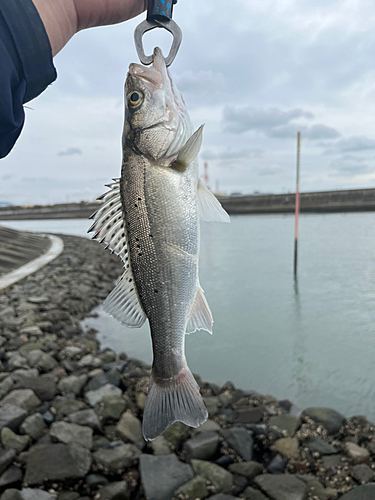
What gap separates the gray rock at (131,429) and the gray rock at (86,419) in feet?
0.88

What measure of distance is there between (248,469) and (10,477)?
8.19 feet

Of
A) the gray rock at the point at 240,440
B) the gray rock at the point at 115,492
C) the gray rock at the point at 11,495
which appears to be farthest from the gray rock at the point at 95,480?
the gray rock at the point at 240,440

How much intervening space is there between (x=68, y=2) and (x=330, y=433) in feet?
18.8

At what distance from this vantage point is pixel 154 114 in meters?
1.59

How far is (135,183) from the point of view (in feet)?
4.96

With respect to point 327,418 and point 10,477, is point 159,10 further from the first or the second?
point 327,418

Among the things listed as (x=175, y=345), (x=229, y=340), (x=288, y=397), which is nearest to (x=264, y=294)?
(x=229, y=340)

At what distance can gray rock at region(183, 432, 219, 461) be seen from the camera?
4.41 metres

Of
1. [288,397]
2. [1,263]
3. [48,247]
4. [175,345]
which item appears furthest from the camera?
[48,247]

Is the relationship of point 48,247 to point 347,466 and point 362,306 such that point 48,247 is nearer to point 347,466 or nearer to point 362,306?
point 362,306

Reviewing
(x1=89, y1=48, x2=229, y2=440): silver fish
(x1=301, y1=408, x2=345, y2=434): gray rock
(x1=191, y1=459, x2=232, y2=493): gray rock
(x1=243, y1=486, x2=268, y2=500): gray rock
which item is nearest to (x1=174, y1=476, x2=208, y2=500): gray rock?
(x1=191, y1=459, x2=232, y2=493): gray rock

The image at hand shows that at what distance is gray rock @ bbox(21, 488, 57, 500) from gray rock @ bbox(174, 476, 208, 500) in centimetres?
121

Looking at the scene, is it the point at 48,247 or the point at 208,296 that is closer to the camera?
the point at 208,296

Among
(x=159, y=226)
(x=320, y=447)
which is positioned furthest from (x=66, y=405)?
(x=159, y=226)
